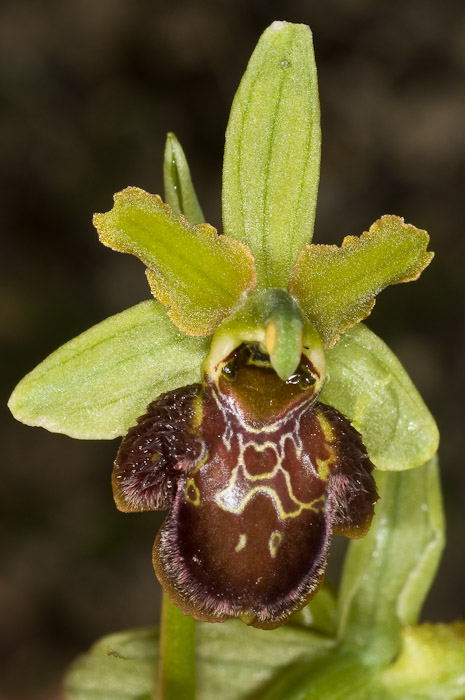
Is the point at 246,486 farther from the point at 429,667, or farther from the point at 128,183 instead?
the point at 128,183

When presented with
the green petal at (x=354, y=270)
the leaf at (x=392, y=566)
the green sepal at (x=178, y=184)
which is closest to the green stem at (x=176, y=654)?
the leaf at (x=392, y=566)

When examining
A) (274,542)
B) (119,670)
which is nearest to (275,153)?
(274,542)

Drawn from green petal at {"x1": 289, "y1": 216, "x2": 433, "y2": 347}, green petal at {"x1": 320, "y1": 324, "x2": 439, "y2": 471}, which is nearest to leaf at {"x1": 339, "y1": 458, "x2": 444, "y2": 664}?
green petal at {"x1": 320, "y1": 324, "x2": 439, "y2": 471}

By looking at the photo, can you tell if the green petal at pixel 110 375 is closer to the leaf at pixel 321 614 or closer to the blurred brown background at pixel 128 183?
the leaf at pixel 321 614

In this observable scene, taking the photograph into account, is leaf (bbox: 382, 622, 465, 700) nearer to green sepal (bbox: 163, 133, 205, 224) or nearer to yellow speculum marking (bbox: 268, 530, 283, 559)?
yellow speculum marking (bbox: 268, 530, 283, 559)

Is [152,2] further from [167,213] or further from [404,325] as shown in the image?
[167,213]

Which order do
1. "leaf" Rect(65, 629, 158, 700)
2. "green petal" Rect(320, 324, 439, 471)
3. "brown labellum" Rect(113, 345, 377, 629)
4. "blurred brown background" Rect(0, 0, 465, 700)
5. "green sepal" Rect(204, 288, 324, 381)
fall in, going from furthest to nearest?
1. "blurred brown background" Rect(0, 0, 465, 700)
2. "leaf" Rect(65, 629, 158, 700)
3. "green petal" Rect(320, 324, 439, 471)
4. "green sepal" Rect(204, 288, 324, 381)
5. "brown labellum" Rect(113, 345, 377, 629)

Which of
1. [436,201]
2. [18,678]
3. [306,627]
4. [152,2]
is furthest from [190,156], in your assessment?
[306,627]
